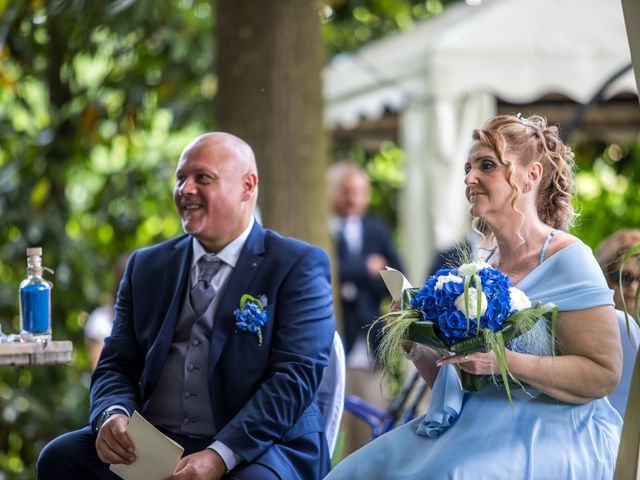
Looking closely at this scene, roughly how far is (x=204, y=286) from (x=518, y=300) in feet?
4.58

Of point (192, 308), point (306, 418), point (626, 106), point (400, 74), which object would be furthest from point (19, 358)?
point (626, 106)

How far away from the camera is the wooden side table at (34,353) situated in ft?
14.3

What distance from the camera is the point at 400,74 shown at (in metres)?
8.06

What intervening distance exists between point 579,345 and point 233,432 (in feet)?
4.03

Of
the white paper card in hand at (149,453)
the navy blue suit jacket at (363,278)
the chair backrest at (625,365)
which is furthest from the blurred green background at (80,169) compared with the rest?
the white paper card in hand at (149,453)

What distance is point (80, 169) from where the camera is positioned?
9594 mm

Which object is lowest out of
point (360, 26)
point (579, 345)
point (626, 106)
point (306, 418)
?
point (306, 418)

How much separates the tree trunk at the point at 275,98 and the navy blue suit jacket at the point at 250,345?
2311 millimetres

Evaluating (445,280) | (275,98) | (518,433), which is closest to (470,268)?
(445,280)

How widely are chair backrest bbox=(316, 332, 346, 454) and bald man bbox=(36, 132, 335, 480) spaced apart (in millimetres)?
152

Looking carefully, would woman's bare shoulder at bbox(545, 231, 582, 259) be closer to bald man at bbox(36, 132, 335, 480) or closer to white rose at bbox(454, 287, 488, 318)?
white rose at bbox(454, 287, 488, 318)

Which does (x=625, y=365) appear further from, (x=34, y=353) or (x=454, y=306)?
(x=34, y=353)

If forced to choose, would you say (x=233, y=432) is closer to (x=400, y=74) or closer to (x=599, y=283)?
(x=599, y=283)

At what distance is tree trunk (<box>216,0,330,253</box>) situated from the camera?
23.5ft
